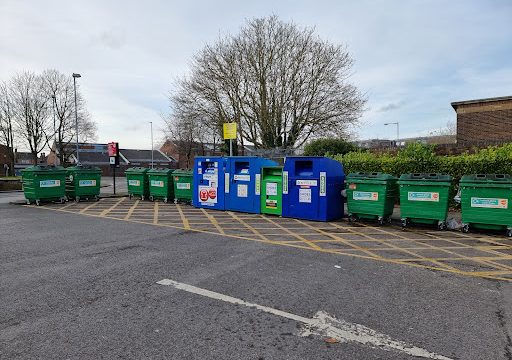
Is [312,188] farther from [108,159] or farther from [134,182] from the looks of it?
[108,159]

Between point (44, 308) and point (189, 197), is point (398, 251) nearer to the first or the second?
point (44, 308)

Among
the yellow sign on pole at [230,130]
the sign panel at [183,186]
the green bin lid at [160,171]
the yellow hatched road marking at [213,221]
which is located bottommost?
the yellow hatched road marking at [213,221]

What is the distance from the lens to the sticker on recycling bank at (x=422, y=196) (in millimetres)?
8031

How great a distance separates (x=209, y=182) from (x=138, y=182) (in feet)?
14.6

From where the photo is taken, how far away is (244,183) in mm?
10578

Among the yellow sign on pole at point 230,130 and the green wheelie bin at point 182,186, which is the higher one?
the yellow sign on pole at point 230,130

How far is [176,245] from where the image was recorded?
6.30 meters

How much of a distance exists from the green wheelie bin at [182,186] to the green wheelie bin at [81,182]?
3.58m

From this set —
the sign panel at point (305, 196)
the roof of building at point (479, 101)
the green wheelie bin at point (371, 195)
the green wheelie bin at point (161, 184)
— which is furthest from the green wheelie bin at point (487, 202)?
the roof of building at point (479, 101)

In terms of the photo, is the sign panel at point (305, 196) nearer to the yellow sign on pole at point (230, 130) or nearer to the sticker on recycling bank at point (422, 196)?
the sticker on recycling bank at point (422, 196)

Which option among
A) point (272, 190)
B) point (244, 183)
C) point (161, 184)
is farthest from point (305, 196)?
point (161, 184)

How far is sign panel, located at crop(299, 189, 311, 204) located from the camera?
9320mm

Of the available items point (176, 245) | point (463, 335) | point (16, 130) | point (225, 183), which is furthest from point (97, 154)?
point (463, 335)

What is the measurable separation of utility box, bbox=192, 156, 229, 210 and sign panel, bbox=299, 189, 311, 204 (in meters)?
2.84
